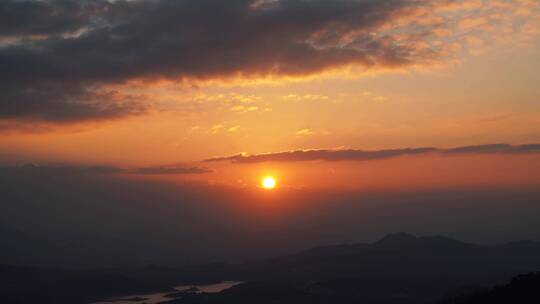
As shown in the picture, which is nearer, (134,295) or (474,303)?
(474,303)

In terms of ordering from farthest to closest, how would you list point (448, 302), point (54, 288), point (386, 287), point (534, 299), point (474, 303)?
point (54, 288) → point (386, 287) → point (448, 302) → point (474, 303) → point (534, 299)

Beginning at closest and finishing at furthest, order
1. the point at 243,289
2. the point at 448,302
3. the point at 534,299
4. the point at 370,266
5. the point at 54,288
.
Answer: the point at 534,299 < the point at 448,302 < the point at 243,289 < the point at 54,288 < the point at 370,266

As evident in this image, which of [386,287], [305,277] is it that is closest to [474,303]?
[386,287]

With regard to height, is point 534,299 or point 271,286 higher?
point 534,299

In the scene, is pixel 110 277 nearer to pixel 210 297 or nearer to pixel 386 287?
pixel 210 297

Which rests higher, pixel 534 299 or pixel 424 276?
pixel 534 299

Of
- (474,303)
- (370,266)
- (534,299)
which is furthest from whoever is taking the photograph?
(370,266)

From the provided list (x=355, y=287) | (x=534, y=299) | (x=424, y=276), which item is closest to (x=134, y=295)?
(x=355, y=287)

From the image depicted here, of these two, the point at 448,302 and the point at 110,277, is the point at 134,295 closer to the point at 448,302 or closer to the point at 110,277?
the point at 110,277

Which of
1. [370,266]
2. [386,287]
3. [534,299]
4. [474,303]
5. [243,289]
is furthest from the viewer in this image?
[370,266]
